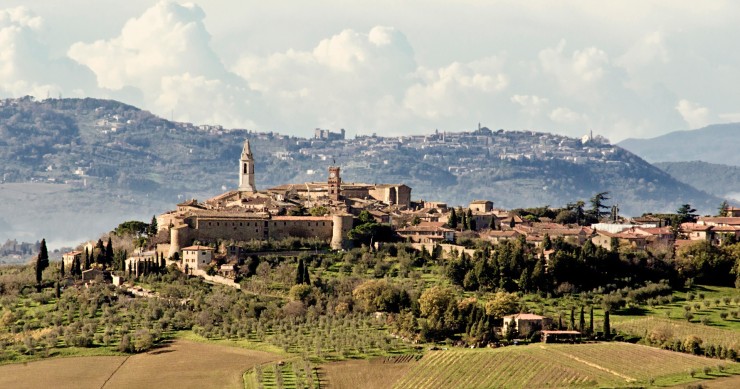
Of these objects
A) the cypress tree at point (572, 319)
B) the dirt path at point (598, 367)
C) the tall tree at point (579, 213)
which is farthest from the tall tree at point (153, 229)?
the dirt path at point (598, 367)

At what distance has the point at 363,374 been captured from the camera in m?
63.3

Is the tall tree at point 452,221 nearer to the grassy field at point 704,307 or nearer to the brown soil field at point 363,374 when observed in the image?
the grassy field at point 704,307

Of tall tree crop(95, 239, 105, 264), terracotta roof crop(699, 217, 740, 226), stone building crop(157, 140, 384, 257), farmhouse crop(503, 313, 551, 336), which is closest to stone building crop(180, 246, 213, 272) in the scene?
stone building crop(157, 140, 384, 257)

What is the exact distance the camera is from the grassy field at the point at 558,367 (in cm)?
6094

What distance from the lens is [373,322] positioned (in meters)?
73.4

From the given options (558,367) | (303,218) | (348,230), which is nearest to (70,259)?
(303,218)

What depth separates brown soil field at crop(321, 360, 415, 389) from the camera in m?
61.7

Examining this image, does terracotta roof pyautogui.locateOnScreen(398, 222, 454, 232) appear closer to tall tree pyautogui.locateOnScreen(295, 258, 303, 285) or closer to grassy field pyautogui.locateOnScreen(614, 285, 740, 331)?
tall tree pyautogui.locateOnScreen(295, 258, 303, 285)

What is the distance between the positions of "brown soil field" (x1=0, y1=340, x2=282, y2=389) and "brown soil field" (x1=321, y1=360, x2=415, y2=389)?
3.73 metres

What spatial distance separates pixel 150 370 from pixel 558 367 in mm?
18806

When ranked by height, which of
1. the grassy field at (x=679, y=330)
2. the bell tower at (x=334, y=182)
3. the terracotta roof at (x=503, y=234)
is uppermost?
the bell tower at (x=334, y=182)

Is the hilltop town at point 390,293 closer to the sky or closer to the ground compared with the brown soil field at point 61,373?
closer to the sky

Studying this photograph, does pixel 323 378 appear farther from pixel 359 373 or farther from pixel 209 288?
pixel 209 288

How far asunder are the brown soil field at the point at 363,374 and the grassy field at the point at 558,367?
59cm
